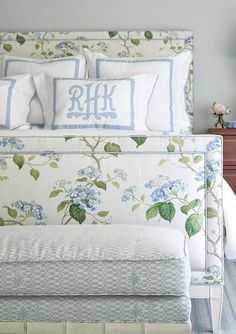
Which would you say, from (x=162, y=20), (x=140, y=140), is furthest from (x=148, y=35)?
(x=140, y=140)

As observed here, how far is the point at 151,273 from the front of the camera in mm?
1811

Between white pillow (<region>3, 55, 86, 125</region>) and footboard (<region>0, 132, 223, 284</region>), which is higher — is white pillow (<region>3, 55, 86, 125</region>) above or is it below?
above

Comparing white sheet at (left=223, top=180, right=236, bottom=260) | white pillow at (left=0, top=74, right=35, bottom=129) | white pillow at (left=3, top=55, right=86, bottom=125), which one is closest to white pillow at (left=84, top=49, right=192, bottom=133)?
white pillow at (left=3, top=55, right=86, bottom=125)

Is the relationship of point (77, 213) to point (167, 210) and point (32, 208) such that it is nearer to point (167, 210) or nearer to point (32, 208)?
point (32, 208)

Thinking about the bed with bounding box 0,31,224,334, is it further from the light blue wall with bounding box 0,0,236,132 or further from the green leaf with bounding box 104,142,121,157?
the light blue wall with bounding box 0,0,236,132

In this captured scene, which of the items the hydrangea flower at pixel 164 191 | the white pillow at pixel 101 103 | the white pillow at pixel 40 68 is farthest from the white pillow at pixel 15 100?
the hydrangea flower at pixel 164 191

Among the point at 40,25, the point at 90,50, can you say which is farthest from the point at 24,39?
the point at 90,50

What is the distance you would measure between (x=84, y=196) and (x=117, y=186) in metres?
0.13

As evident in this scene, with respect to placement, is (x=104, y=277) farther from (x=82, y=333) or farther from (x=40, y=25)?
(x=40, y=25)

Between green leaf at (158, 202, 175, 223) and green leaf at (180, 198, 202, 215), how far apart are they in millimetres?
38

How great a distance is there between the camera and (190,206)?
227cm

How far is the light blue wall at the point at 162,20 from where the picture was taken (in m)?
4.04

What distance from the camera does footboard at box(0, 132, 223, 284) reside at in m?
2.27

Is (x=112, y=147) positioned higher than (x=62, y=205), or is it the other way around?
(x=112, y=147)
